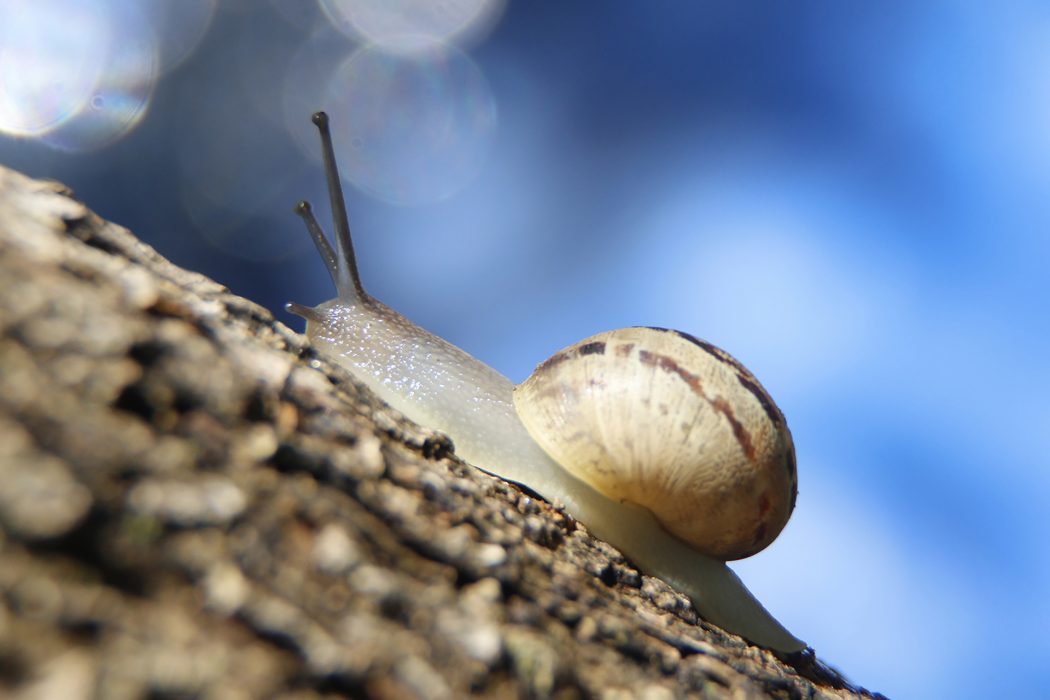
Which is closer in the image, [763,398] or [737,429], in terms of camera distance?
[737,429]

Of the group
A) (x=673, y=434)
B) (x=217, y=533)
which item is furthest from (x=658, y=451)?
(x=217, y=533)

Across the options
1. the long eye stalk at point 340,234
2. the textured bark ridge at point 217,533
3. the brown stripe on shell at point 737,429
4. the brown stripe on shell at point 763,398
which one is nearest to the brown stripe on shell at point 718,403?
the brown stripe on shell at point 737,429

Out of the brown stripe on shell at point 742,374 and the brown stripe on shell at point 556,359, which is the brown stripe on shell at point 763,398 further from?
the brown stripe on shell at point 556,359

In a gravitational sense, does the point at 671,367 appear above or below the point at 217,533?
above

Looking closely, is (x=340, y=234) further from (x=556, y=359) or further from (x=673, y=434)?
(x=673, y=434)

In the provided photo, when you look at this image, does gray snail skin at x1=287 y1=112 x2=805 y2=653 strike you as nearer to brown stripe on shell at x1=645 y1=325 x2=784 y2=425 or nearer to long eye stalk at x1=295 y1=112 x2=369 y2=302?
brown stripe on shell at x1=645 y1=325 x2=784 y2=425

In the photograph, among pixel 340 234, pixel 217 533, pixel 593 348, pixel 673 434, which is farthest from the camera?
pixel 340 234

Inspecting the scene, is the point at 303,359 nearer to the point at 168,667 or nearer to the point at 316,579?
the point at 316,579
